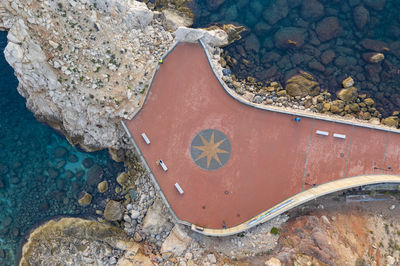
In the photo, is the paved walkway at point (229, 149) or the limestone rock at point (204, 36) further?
the limestone rock at point (204, 36)

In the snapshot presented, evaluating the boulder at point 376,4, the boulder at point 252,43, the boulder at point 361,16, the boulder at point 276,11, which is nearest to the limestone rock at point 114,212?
the boulder at point 252,43

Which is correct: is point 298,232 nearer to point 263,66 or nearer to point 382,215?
point 382,215

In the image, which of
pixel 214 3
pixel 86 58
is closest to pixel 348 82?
pixel 214 3

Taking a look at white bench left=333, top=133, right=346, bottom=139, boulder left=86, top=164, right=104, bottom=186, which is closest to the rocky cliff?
boulder left=86, top=164, right=104, bottom=186

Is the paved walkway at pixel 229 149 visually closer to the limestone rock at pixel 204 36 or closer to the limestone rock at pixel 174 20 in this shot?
the limestone rock at pixel 204 36

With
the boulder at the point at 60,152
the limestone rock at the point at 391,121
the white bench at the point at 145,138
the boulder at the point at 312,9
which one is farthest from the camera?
the boulder at the point at 60,152

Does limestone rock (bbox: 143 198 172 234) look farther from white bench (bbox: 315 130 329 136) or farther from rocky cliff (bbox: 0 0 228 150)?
white bench (bbox: 315 130 329 136)

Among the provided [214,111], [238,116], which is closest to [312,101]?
[238,116]
